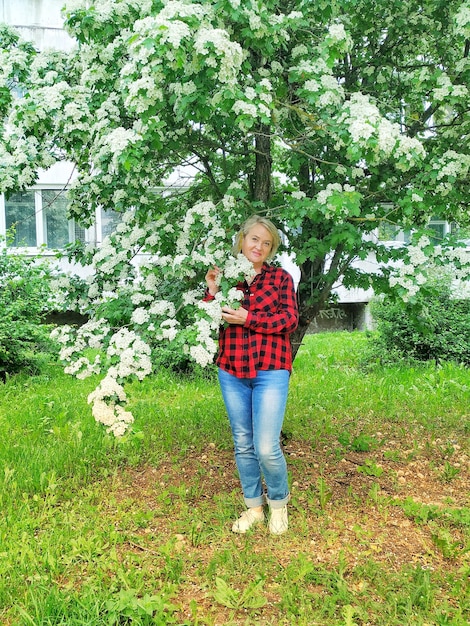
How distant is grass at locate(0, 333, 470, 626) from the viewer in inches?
125

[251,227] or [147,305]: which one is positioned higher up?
[251,227]

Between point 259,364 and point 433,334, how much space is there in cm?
575

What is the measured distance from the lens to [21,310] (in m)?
8.30

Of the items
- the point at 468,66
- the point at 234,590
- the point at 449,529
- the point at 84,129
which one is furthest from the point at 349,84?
the point at 234,590

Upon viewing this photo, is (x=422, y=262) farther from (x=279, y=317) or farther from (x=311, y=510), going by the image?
(x=311, y=510)

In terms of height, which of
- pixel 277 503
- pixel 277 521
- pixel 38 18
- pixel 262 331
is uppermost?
pixel 38 18

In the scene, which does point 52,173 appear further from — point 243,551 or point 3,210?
point 243,551

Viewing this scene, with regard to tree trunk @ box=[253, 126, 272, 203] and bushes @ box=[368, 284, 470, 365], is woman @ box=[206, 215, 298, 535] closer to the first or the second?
tree trunk @ box=[253, 126, 272, 203]

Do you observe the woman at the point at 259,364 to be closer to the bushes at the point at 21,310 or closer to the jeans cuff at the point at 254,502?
the jeans cuff at the point at 254,502

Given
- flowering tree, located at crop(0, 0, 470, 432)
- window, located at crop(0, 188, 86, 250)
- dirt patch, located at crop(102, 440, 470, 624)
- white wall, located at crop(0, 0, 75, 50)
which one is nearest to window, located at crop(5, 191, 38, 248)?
window, located at crop(0, 188, 86, 250)

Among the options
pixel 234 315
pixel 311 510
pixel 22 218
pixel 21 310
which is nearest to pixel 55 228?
pixel 22 218

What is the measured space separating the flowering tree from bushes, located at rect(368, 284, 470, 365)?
437cm

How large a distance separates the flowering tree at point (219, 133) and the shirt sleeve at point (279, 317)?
233mm

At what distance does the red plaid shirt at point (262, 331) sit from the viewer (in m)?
3.57
